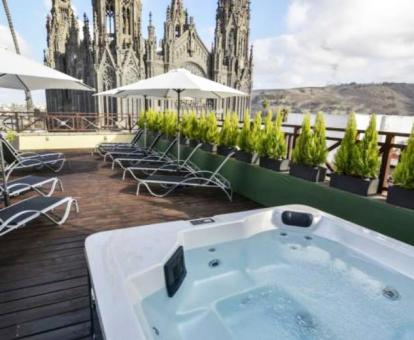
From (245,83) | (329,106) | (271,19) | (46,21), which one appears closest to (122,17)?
(46,21)

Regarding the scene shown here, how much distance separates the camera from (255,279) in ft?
9.75

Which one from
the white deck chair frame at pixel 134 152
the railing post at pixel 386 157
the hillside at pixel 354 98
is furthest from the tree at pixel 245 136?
the hillside at pixel 354 98

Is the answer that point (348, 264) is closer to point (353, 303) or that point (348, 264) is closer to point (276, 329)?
point (353, 303)

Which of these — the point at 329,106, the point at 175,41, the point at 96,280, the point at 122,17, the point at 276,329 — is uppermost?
the point at 122,17

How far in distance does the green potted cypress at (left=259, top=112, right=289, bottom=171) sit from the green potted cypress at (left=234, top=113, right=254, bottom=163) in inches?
16.9

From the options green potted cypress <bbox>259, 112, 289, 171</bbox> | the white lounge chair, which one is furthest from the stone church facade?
green potted cypress <bbox>259, 112, 289, 171</bbox>

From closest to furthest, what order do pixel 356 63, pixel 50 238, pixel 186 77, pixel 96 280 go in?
pixel 96 280 < pixel 50 238 < pixel 186 77 < pixel 356 63

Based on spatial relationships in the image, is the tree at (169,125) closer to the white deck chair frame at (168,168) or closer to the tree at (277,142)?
the white deck chair frame at (168,168)

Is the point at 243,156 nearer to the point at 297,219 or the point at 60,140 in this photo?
the point at 297,219

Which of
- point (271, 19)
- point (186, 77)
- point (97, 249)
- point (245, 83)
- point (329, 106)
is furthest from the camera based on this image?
point (245, 83)

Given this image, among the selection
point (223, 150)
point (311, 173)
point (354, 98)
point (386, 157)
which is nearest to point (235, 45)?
point (354, 98)

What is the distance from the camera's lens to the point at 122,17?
2597cm

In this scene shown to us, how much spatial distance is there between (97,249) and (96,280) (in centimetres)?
43

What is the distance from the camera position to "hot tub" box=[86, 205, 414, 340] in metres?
2.12
